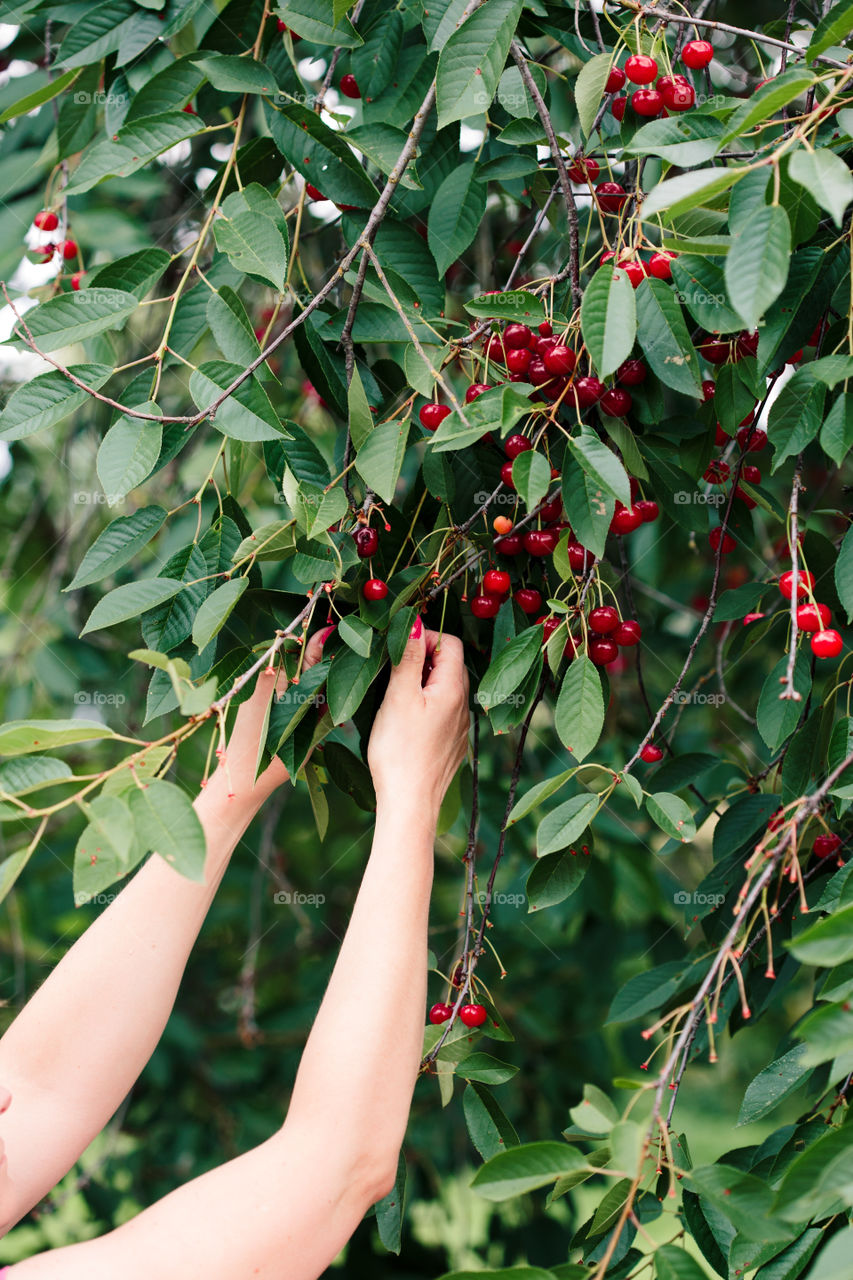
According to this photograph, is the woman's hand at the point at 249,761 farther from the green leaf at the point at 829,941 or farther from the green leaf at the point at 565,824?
the green leaf at the point at 829,941

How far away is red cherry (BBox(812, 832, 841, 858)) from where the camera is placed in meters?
1.14

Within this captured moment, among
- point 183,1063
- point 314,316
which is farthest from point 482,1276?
point 183,1063

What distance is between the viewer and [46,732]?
0.73m

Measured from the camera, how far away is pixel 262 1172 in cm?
83

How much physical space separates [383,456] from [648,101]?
44cm

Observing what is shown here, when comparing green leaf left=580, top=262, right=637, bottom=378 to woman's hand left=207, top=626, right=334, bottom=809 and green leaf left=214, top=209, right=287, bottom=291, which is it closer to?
green leaf left=214, top=209, right=287, bottom=291

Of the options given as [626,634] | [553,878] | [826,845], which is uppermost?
[626,634]

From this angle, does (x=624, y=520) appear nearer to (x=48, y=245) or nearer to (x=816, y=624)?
(x=816, y=624)

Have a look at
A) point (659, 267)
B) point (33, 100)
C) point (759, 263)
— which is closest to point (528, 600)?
point (659, 267)

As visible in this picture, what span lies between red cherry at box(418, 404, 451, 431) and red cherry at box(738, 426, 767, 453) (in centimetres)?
33

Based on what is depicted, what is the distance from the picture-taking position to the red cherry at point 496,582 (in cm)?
108

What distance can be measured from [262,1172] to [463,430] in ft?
2.12

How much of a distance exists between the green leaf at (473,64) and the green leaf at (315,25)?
163mm

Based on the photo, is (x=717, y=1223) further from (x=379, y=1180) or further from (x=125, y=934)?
(x=125, y=934)
